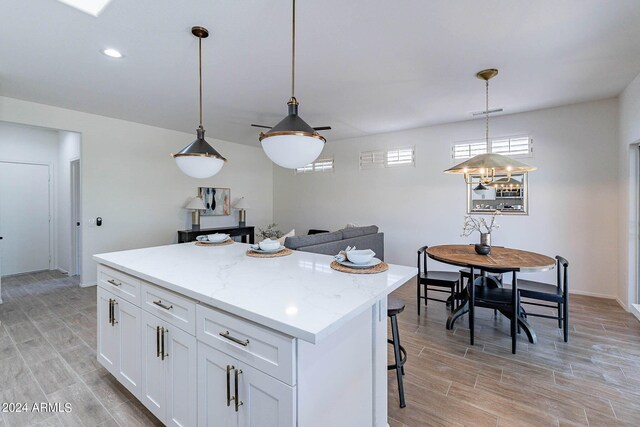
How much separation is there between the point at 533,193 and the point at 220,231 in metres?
5.47

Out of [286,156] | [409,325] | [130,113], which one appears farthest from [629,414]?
[130,113]

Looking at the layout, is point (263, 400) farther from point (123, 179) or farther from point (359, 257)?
point (123, 179)

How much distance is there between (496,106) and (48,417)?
5.52m

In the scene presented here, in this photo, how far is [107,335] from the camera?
2.08 meters

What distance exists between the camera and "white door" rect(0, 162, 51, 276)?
506 cm

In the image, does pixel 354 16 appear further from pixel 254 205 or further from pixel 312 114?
pixel 254 205

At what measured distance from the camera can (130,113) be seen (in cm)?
443

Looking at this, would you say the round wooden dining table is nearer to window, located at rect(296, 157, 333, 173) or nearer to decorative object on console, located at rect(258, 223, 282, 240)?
window, located at rect(296, 157, 333, 173)

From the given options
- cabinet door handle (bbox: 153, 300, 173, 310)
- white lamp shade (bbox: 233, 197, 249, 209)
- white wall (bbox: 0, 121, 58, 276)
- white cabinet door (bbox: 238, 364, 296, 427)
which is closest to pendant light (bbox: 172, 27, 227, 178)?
cabinet door handle (bbox: 153, 300, 173, 310)

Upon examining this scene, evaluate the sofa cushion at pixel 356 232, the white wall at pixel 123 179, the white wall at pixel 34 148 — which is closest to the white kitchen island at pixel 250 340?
the sofa cushion at pixel 356 232

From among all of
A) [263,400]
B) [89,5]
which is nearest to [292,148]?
[263,400]

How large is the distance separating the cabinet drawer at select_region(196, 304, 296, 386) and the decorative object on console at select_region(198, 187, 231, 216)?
16.6 ft

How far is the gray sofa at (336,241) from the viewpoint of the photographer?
3518 millimetres

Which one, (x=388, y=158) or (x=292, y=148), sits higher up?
(x=388, y=158)
